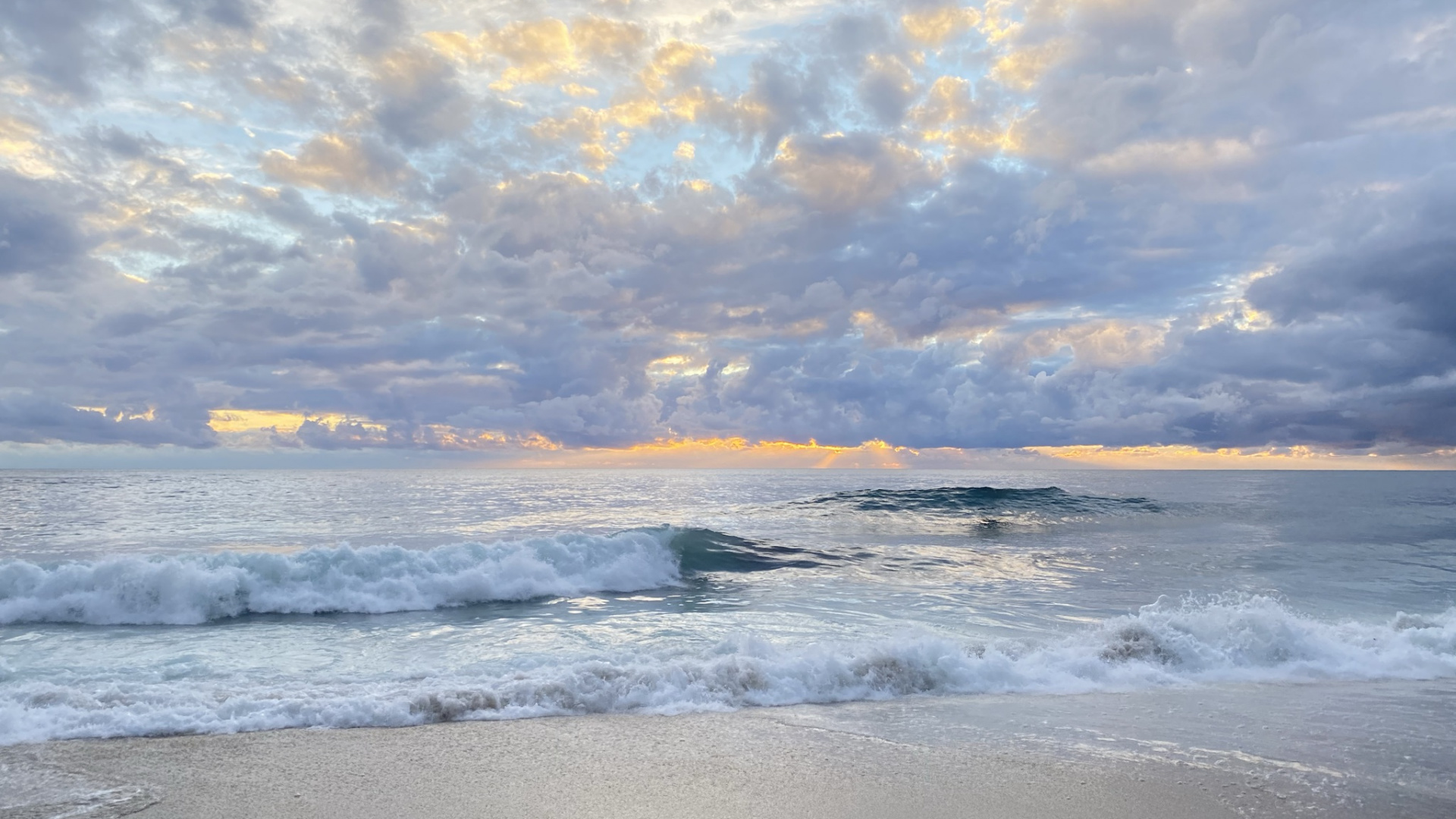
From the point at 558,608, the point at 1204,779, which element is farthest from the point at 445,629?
the point at 1204,779

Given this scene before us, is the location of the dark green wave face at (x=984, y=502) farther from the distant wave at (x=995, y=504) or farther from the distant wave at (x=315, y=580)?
the distant wave at (x=315, y=580)

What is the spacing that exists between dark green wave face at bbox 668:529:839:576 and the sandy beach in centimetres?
1270

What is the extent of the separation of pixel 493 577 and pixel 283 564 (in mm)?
4004

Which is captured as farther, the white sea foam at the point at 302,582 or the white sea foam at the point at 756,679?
the white sea foam at the point at 302,582

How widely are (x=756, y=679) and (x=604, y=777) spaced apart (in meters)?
2.90

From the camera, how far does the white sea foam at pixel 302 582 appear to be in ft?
43.5

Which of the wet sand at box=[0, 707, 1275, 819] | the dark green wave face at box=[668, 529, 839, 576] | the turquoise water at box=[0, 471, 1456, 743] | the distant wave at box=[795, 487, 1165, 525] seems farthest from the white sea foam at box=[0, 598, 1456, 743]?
the distant wave at box=[795, 487, 1165, 525]

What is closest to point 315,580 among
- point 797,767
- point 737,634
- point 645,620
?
point 645,620

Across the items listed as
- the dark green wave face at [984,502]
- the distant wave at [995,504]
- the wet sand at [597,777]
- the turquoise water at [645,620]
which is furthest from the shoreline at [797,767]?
the dark green wave face at [984,502]

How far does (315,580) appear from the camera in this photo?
14.9 metres

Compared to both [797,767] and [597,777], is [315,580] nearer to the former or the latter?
[597,777]

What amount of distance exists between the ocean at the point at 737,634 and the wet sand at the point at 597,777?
59 centimetres

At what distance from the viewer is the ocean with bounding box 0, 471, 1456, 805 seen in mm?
7605

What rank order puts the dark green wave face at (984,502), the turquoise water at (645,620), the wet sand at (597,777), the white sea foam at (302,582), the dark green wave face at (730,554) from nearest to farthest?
the wet sand at (597,777), the turquoise water at (645,620), the white sea foam at (302,582), the dark green wave face at (730,554), the dark green wave face at (984,502)
